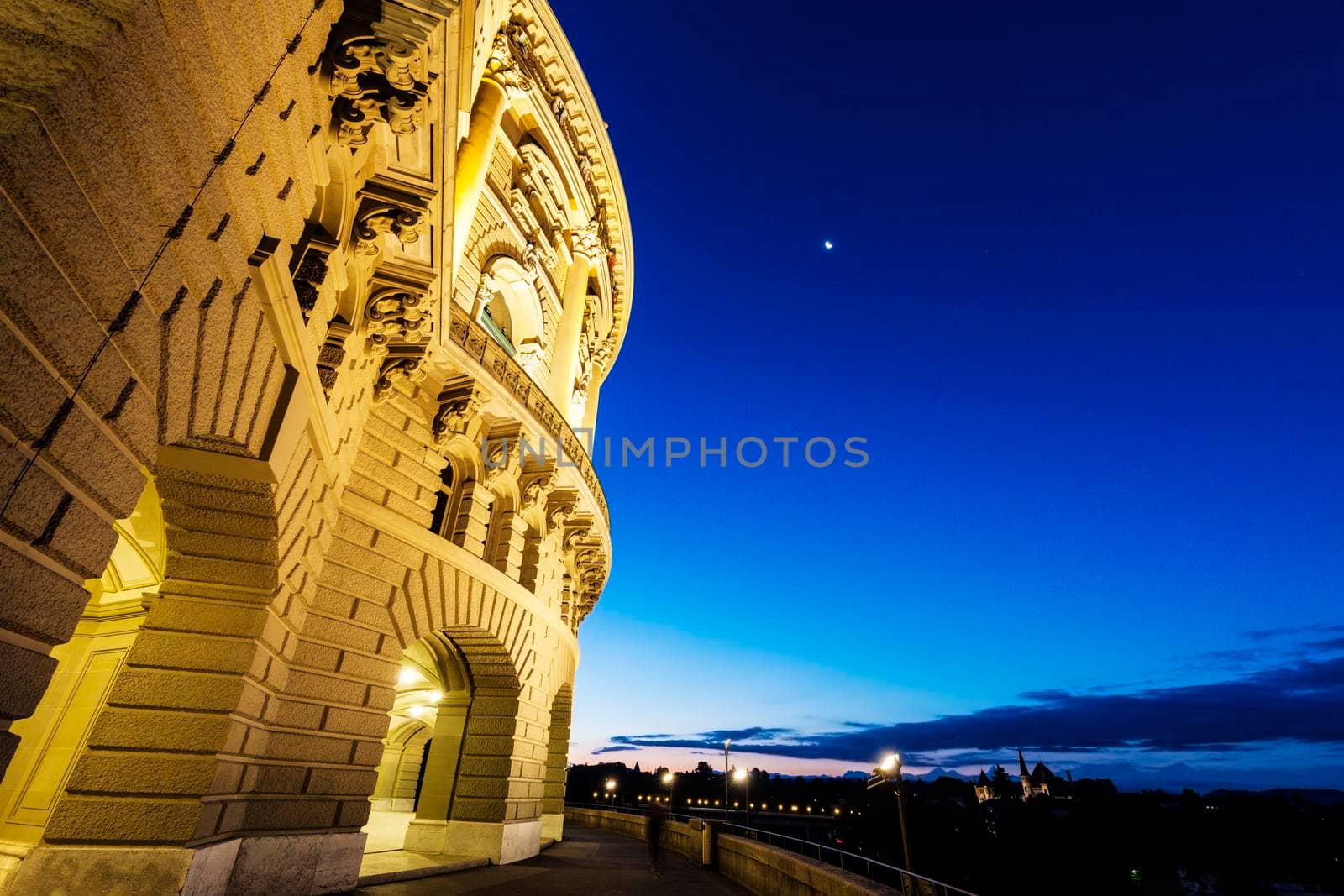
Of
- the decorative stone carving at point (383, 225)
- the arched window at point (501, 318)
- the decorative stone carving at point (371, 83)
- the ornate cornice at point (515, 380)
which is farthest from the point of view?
the arched window at point (501, 318)

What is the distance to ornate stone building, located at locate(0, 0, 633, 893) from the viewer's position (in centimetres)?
315

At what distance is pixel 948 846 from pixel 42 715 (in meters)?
83.3

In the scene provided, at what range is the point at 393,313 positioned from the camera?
8.86 metres

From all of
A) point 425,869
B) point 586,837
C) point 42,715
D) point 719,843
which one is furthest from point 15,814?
point 586,837

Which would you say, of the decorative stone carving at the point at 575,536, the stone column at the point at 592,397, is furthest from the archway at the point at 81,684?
the stone column at the point at 592,397

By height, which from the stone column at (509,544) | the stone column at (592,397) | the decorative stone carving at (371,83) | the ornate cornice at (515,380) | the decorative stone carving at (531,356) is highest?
the stone column at (592,397)

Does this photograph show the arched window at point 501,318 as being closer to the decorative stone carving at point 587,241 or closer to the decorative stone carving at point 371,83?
the decorative stone carving at point 587,241

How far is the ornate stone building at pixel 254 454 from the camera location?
315 centimetres

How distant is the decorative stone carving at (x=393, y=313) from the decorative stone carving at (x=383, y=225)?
103 cm

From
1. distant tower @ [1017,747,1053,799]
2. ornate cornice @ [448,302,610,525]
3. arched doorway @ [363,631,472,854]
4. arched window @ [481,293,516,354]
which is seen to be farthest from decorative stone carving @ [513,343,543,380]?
distant tower @ [1017,747,1053,799]

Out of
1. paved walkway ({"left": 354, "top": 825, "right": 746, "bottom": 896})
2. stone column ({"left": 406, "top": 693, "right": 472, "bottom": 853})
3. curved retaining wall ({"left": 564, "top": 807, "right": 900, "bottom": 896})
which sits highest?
stone column ({"left": 406, "top": 693, "right": 472, "bottom": 853})

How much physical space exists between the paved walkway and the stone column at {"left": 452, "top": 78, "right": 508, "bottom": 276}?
11585 millimetres

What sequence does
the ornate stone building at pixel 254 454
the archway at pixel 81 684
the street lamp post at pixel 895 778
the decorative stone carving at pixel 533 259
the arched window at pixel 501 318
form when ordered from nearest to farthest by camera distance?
1. the ornate stone building at pixel 254 454
2. the archway at pixel 81 684
3. the street lamp post at pixel 895 778
4. the arched window at pixel 501 318
5. the decorative stone carving at pixel 533 259

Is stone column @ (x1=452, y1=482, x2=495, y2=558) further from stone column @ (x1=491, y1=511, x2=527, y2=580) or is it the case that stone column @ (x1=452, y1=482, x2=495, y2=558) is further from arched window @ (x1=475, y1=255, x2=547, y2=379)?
arched window @ (x1=475, y1=255, x2=547, y2=379)
